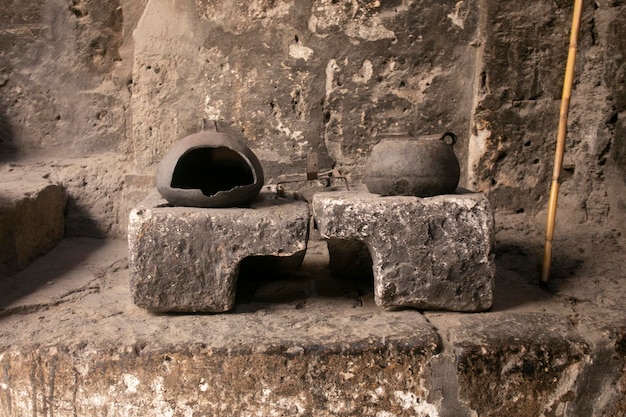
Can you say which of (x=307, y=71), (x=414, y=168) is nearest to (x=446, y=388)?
(x=414, y=168)

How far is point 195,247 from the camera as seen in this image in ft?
6.35

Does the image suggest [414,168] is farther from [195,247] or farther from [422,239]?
[195,247]

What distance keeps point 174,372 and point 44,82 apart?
7.60 ft

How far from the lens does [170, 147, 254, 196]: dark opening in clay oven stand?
2.37m

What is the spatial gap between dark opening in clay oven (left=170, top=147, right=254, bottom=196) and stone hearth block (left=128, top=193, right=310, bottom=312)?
0.40m

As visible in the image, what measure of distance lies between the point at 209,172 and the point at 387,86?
1.08m

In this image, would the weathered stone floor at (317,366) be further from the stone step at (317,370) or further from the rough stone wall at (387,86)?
the rough stone wall at (387,86)

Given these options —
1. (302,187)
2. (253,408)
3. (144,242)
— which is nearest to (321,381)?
(253,408)

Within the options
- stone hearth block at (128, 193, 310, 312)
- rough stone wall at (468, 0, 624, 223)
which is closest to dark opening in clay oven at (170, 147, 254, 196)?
stone hearth block at (128, 193, 310, 312)

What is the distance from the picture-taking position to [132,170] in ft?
10.2

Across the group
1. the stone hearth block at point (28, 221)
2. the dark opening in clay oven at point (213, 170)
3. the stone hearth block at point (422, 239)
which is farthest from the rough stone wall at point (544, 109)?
the stone hearth block at point (28, 221)

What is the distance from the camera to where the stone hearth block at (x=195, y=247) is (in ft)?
6.30

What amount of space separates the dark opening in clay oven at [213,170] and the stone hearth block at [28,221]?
83 cm

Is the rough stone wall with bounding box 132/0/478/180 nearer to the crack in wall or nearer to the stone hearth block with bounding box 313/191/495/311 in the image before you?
the stone hearth block with bounding box 313/191/495/311
